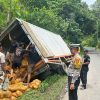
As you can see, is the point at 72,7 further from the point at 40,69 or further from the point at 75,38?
the point at 40,69

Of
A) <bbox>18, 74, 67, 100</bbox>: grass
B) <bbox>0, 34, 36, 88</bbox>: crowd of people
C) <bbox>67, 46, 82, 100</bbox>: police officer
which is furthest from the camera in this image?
<bbox>0, 34, 36, 88</bbox>: crowd of people

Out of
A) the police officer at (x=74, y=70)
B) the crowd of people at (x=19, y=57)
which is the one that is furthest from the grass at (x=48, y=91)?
the police officer at (x=74, y=70)

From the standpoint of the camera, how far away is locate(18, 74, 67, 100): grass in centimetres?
1203

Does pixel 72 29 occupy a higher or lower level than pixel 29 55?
higher

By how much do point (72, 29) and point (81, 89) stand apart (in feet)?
139

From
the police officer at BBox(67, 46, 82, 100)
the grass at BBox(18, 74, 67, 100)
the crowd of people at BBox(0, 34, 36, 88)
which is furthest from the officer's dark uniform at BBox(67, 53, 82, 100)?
the crowd of people at BBox(0, 34, 36, 88)

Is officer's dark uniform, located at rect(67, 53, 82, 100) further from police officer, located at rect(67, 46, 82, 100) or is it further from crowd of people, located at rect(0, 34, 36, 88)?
crowd of people, located at rect(0, 34, 36, 88)

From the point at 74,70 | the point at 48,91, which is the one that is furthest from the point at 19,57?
the point at 74,70

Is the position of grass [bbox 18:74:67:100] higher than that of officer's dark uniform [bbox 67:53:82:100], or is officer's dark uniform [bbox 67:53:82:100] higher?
officer's dark uniform [bbox 67:53:82:100]

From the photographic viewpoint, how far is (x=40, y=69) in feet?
52.4

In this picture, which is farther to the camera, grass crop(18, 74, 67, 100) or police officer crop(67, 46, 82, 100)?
grass crop(18, 74, 67, 100)

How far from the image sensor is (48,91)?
13375 mm

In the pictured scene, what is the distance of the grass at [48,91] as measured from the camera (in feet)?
39.5

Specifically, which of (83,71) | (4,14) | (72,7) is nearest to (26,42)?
(83,71)
